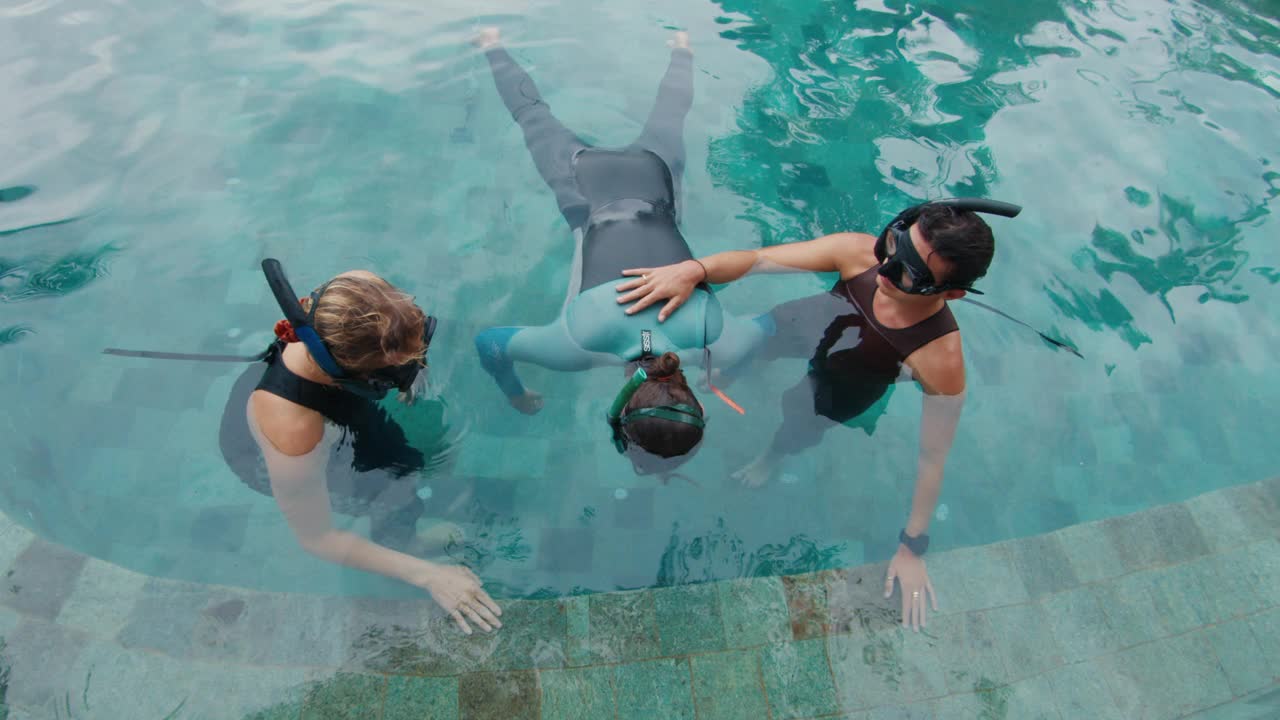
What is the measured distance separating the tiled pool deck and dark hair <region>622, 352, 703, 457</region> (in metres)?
1.31

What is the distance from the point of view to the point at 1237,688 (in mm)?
3305

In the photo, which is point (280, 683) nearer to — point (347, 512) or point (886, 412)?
point (347, 512)

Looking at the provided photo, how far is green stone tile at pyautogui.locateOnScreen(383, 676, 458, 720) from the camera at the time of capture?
2.99 meters

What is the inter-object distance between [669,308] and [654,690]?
1.73 meters

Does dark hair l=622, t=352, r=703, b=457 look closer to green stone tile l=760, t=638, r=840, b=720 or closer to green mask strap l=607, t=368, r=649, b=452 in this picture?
green mask strap l=607, t=368, r=649, b=452

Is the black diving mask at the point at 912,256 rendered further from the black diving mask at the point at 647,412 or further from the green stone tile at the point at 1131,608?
the green stone tile at the point at 1131,608

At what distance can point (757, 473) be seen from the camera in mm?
3834

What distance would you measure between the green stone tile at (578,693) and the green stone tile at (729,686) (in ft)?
1.35

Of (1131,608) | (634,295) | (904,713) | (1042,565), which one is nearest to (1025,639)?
(1042,565)

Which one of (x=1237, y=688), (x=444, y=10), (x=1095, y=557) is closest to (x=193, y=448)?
(x=444, y=10)

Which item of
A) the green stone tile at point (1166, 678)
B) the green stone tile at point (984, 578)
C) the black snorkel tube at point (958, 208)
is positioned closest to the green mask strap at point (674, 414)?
the black snorkel tube at point (958, 208)

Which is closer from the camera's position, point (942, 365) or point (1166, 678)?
point (942, 365)

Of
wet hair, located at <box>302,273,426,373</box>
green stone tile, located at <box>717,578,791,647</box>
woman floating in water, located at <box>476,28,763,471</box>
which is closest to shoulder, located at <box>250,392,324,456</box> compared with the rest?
wet hair, located at <box>302,273,426,373</box>

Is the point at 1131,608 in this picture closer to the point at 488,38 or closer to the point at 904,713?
the point at 904,713
